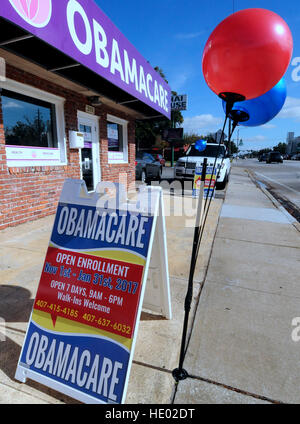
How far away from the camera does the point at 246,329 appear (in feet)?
7.03

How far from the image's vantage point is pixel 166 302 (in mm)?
2193

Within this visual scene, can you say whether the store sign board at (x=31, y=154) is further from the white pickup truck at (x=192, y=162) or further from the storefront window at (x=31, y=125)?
the white pickup truck at (x=192, y=162)

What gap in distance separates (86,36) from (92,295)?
4260mm

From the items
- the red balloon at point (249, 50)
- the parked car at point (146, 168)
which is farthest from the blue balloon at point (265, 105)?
the parked car at point (146, 168)

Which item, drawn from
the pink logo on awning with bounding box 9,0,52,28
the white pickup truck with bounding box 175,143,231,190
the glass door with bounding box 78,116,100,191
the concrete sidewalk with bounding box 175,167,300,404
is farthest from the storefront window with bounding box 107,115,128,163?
the concrete sidewalk with bounding box 175,167,300,404

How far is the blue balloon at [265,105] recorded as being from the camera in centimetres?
227

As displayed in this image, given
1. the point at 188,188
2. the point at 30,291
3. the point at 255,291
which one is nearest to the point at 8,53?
the point at 30,291

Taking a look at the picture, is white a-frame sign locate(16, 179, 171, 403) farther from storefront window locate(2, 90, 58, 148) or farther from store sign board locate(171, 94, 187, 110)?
store sign board locate(171, 94, 187, 110)

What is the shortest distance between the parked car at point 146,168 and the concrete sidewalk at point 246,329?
27.9 ft


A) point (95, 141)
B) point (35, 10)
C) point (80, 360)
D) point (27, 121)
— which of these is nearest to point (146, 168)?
point (95, 141)

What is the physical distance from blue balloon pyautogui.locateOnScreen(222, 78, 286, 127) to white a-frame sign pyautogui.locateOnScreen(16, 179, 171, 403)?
1343mm

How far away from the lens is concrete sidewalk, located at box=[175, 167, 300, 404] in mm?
1601

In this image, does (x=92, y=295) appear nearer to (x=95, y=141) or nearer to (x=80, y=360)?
(x=80, y=360)
